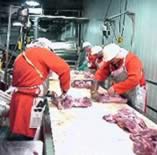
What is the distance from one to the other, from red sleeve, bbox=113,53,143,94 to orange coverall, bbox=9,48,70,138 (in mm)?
891

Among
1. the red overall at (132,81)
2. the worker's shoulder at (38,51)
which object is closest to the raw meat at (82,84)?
the red overall at (132,81)

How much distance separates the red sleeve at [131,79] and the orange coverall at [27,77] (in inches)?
35.1

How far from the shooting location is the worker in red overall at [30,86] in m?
4.30

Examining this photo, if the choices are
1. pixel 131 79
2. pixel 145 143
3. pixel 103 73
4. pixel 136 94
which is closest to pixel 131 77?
pixel 131 79

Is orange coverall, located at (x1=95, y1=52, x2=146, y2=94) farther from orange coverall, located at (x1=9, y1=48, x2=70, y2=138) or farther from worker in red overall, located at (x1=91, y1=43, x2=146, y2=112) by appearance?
orange coverall, located at (x1=9, y1=48, x2=70, y2=138)

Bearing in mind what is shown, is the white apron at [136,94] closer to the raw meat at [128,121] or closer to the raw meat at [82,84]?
the raw meat at [82,84]

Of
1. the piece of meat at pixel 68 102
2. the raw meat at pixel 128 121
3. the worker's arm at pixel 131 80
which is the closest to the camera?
the raw meat at pixel 128 121

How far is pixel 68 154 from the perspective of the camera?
261cm

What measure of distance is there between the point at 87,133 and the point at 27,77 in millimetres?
1517

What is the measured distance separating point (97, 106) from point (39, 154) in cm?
156

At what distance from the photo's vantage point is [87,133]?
314 centimetres

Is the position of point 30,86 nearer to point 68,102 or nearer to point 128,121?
point 68,102

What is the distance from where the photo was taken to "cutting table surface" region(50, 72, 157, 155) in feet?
8.89

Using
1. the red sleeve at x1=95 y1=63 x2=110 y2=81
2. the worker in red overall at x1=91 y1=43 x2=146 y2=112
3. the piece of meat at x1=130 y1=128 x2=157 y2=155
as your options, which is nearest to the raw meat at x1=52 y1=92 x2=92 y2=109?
the worker in red overall at x1=91 y1=43 x2=146 y2=112
